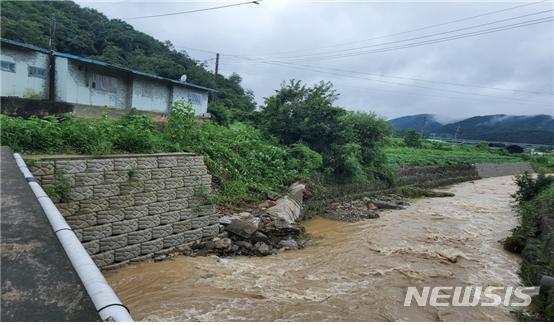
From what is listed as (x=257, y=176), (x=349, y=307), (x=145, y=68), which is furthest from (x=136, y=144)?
(x=145, y=68)

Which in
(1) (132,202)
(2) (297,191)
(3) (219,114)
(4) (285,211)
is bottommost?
(4) (285,211)

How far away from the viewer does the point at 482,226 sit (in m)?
13.1

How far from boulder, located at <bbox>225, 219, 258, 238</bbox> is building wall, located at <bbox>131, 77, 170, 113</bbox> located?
1447cm

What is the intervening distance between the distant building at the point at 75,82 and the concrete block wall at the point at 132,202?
10259 mm

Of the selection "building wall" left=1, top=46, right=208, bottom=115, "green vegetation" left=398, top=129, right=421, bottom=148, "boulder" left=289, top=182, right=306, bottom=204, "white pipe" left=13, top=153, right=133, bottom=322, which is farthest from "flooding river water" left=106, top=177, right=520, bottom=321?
"green vegetation" left=398, top=129, right=421, bottom=148

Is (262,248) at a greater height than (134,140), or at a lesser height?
lesser

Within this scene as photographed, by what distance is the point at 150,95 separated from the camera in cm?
2098

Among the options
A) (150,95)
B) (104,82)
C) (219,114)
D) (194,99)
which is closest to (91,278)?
(104,82)

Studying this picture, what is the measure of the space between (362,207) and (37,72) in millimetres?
17459

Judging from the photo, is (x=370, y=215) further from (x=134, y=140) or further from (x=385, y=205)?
(x=134, y=140)

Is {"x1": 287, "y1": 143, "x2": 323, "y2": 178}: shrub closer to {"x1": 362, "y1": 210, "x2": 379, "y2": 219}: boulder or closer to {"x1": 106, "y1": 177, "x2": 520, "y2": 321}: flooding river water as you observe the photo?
{"x1": 362, "y1": 210, "x2": 379, "y2": 219}: boulder

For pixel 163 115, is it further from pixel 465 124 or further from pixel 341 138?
pixel 465 124

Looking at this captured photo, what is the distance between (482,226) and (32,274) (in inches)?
587

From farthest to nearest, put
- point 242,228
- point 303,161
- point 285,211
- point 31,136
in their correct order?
point 303,161 < point 285,211 < point 242,228 < point 31,136
